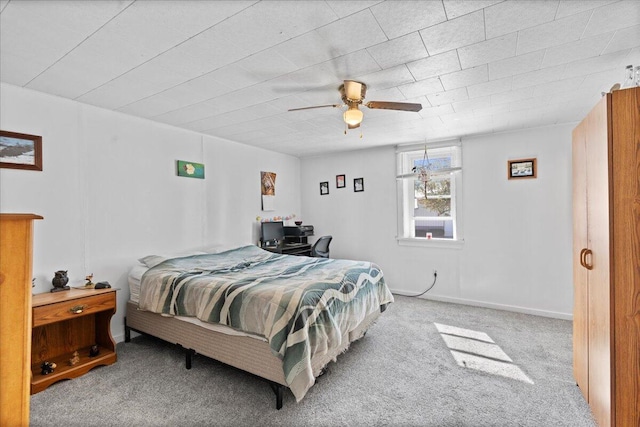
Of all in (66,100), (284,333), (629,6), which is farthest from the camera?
(66,100)

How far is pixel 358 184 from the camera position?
5098mm

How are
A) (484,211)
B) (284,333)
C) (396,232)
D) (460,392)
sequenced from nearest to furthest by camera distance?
(284,333) < (460,392) < (484,211) < (396,232)

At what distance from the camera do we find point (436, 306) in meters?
4.14

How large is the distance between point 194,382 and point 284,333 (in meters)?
0.99

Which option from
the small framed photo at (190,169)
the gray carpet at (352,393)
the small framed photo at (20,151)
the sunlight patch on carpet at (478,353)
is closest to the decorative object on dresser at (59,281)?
the gray carpet at (352,393)

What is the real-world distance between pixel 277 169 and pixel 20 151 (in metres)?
3.24

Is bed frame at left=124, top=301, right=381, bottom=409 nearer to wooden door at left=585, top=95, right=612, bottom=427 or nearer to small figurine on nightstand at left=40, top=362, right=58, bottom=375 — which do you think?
small figurine on nightstand at left=40, top=362, right=58, bottom=375

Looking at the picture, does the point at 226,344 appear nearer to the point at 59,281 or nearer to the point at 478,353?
the point at 59,281

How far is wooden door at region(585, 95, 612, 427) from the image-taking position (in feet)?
5.11

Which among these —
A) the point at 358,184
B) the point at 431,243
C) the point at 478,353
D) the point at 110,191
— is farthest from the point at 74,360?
the point at 431,243

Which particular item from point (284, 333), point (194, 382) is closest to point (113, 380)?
point (194, 382)

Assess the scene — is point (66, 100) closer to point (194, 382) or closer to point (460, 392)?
point (194, 382)

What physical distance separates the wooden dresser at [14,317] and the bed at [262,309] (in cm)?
128

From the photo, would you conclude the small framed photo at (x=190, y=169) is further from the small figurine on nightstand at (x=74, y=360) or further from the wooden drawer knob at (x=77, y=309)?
the small figurine on nightstand at (x=74, y=360)
